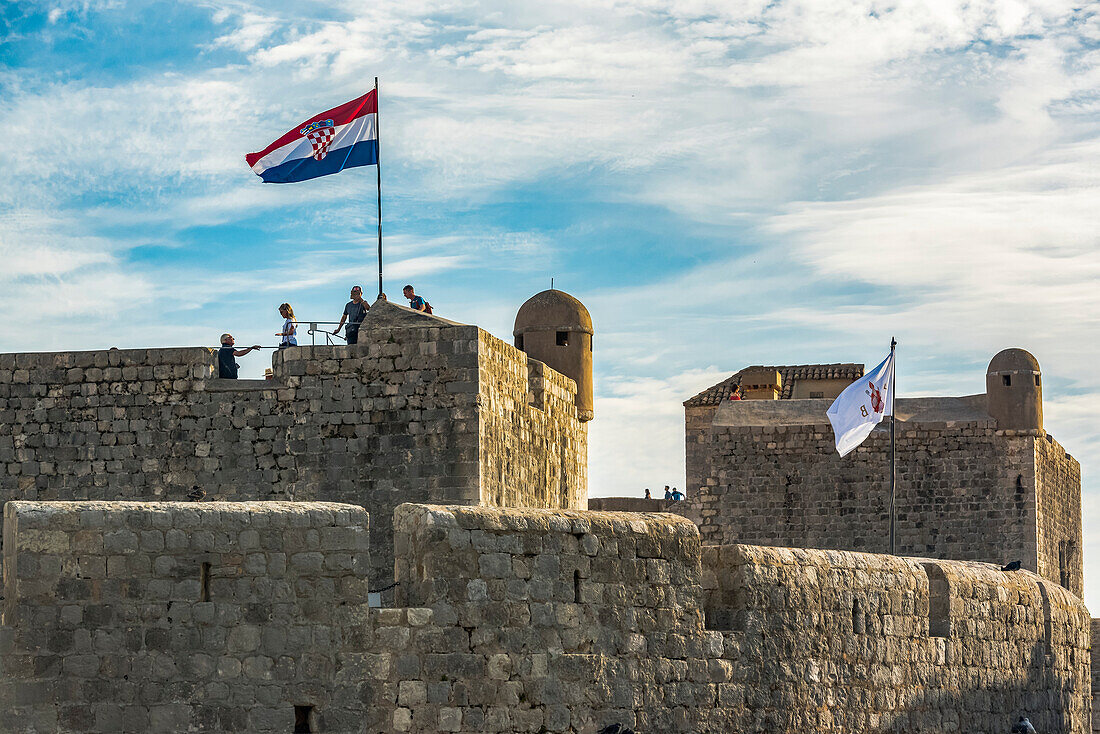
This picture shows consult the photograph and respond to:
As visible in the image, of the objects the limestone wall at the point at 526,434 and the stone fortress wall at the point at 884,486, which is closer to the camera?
the limestone wall at the point at 526,434

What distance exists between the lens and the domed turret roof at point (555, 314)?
20.8 m

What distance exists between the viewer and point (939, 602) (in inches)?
551

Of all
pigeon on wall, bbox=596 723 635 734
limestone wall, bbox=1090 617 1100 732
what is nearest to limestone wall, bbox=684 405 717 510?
limestone wall, bbox=1090 617 1100 732

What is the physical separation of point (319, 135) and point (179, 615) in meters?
9.28

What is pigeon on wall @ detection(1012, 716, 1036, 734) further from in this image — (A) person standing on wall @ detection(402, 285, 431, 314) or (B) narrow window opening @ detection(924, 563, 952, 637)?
(A) person standing on wall @ detection(402, 285, 431, 314)

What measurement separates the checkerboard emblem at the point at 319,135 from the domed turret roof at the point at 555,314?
3848 millimetres

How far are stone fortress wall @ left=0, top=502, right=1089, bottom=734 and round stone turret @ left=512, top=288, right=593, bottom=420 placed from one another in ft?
26.3

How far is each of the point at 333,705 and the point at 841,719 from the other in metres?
4.35

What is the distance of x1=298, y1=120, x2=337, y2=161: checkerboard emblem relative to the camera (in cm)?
1822

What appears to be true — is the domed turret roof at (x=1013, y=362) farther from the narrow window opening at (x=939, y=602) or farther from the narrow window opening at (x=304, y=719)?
the narrow window opening at (x=304, y=719)

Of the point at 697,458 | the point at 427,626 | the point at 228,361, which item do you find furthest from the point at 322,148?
the point at 697,458

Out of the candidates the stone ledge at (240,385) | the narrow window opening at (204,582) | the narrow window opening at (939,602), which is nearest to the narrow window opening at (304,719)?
the narrow window opening at (204,582)

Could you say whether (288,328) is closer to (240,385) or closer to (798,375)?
(240,385)

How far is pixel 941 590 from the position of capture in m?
14.0
